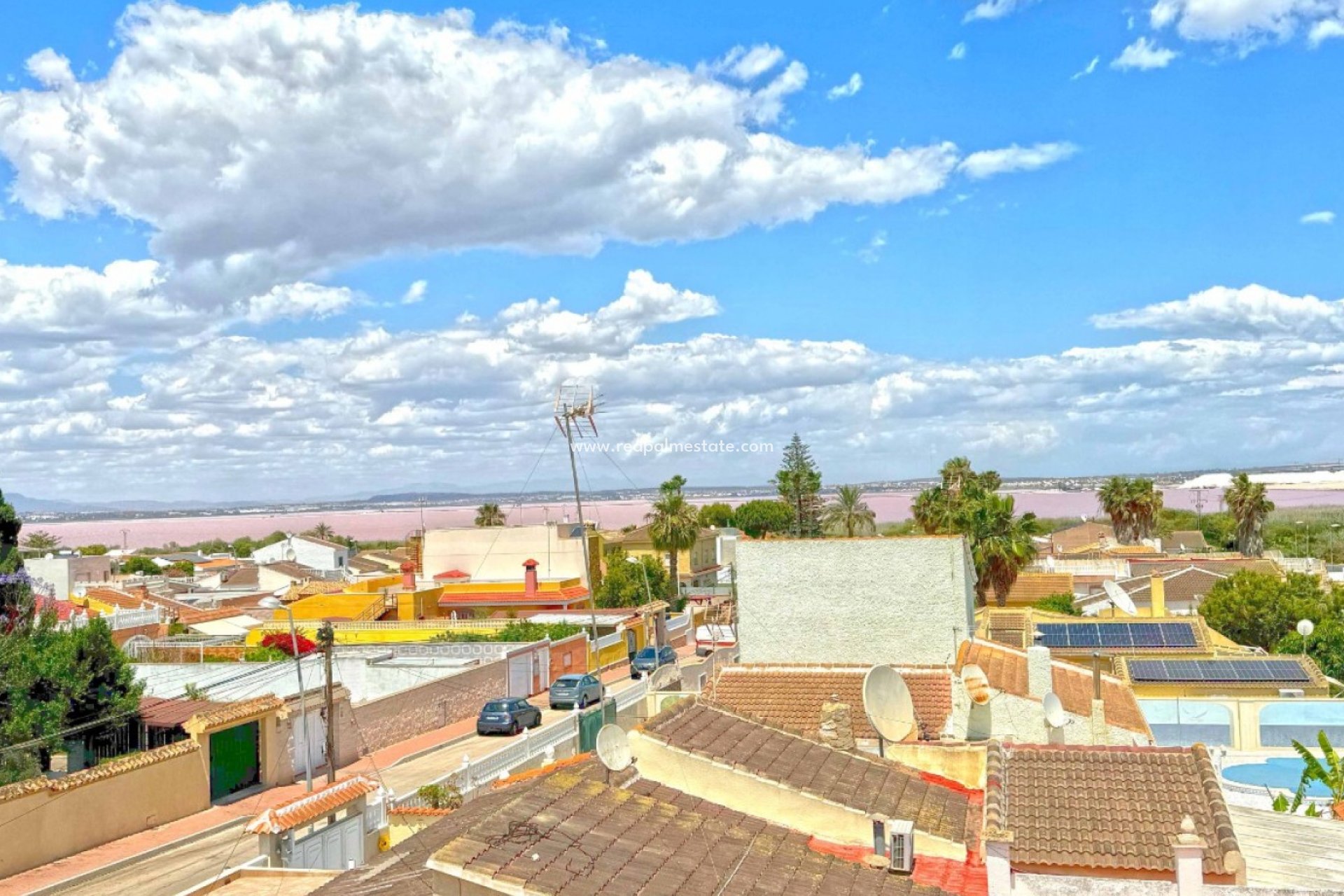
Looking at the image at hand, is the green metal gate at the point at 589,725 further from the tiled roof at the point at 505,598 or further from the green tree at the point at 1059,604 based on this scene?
the tiled roof at the point at 505,598

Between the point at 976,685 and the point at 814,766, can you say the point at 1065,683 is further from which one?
the point at 814,766

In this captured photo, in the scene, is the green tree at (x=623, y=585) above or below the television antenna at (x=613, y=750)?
below

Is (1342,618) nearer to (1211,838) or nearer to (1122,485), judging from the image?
(1211,838)

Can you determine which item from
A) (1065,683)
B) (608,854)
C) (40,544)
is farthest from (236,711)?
(40,544)

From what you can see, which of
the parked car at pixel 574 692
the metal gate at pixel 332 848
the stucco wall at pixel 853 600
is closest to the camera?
the metal gate at pixel 332 848

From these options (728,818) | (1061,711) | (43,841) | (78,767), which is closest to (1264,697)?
(1061,711)

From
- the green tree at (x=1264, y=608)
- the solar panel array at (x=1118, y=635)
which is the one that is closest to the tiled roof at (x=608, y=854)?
the solar panel array at (x=1118, y=635)
